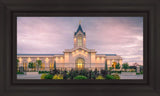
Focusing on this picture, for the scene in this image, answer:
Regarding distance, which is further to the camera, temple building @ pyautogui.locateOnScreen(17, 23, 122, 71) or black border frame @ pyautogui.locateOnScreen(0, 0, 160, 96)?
temple building @ pyautogui.locateOnScreen(17, 23, 122, 71)

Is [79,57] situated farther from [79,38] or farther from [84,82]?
[84,82]

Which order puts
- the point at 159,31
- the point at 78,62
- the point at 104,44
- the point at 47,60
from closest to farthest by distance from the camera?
the point at 159,31 < the point at 104,44 < the point at 47,60 < the point at 78,62

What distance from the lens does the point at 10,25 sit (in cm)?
105

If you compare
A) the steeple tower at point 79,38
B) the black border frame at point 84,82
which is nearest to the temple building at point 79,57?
the steeple tower at point 79,38

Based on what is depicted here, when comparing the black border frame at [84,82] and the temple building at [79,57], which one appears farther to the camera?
the temple building at [79,57]

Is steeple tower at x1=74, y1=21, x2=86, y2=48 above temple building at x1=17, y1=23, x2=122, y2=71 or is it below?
above

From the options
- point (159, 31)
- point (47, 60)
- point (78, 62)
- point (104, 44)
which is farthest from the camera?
point (78, 62)

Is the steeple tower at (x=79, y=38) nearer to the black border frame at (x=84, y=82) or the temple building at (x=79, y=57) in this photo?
the temple building at (x=79, y=57)

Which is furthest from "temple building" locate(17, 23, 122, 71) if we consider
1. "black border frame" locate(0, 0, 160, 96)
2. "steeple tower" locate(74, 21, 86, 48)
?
"black border frame" locate(0, 0, 160, 96)

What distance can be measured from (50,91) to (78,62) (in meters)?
10.9

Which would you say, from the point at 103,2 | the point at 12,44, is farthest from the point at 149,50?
the point at 12,44

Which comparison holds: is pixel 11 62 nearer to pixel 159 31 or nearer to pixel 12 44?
pixel 12 44

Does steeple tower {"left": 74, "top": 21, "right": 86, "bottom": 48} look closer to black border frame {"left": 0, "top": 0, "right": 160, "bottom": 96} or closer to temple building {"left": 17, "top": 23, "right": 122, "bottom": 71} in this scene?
temple building {"left": 17, "top": 23, "right": 122, "bottom": 71}

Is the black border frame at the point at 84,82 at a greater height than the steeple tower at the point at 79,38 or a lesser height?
lesser
